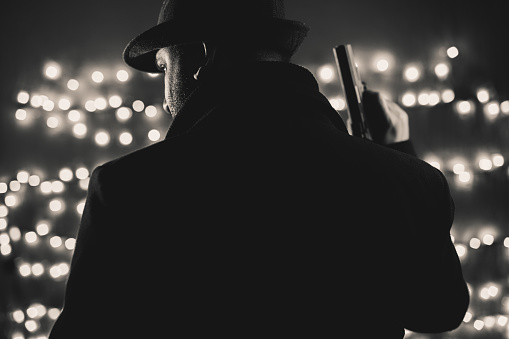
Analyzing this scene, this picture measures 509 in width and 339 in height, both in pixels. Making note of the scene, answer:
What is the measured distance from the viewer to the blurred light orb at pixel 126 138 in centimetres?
238

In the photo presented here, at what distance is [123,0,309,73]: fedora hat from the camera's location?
2.75ft

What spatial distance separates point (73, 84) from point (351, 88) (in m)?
1.67

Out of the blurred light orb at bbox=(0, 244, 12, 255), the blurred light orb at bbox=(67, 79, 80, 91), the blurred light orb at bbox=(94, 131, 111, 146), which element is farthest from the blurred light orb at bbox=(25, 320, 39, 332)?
the blurred light orb at bbox=(67, 79, 80, 91)

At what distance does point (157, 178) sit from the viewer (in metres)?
0.64

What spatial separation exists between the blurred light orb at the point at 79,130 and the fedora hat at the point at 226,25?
1526mm

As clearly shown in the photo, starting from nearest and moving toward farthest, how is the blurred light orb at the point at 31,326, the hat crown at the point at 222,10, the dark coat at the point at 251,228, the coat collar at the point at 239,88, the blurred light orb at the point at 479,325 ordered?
the dark coat at the point at 251,228, the coat collar at the point at 239,88, the hat crown at the point at 222,10, the blurred light orb at the point at 479,325, the blurred light orb at the point at 31,326

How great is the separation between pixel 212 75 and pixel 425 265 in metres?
0.51

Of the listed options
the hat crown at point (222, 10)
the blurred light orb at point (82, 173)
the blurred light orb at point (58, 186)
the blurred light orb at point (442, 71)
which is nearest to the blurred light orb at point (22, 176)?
the blurred light orb at point (58, 186)

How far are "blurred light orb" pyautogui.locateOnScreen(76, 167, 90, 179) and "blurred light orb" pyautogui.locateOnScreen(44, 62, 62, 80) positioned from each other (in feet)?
1.65

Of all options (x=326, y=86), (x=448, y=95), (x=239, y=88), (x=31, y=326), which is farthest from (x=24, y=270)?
(x=448, y=95)

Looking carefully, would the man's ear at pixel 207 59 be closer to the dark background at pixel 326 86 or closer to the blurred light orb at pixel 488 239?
the dark background at pixel 326 86

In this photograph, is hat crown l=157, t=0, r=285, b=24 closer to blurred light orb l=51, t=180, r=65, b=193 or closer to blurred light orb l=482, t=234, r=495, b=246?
blurred light orb l=51, t=180, r=65, b=193

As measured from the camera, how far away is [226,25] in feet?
2.76

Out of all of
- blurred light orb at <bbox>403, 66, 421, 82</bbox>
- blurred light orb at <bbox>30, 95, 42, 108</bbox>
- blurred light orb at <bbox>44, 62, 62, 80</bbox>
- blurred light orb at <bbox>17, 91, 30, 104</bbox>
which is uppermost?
blurred light orb at <bbox>44, 62, 62, 80</bbox>
